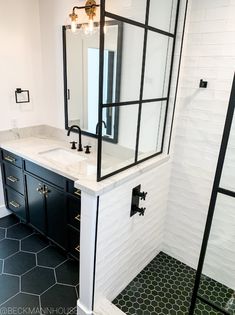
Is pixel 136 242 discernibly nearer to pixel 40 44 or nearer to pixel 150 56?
pixel 150 56

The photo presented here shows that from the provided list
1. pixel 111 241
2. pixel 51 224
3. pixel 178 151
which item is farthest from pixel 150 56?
pixel 51 224

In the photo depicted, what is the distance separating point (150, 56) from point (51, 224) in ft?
5.64

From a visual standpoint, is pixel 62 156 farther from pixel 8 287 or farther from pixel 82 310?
pixel 82 310

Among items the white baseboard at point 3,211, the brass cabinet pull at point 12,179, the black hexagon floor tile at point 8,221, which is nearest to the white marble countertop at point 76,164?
the brass cabinet pull at point 12,179

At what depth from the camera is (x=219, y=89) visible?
1.87 metres

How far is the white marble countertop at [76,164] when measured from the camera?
1567mm

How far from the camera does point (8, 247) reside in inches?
96.3

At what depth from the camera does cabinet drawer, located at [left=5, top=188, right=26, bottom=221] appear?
2.65 metres

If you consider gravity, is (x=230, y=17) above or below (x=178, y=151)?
above

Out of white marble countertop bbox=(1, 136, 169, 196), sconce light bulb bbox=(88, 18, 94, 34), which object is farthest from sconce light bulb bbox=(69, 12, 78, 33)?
white marble countertop bbox=(1, 136, 169, 196)

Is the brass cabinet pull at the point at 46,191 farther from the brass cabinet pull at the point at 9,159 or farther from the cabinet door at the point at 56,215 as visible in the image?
the brass cabinet pull at the point at 9,159

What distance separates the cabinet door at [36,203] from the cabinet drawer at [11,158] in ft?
0.60

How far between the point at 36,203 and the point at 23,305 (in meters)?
0.89

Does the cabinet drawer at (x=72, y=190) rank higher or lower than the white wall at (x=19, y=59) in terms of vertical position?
lower
